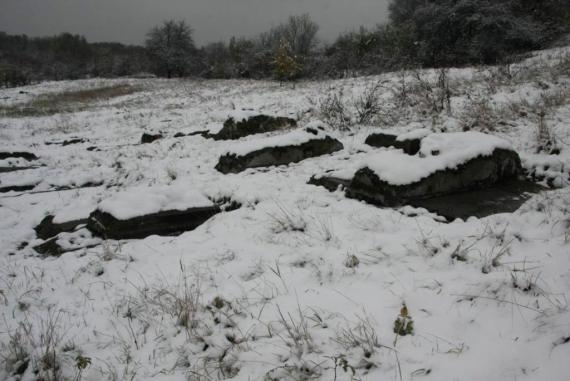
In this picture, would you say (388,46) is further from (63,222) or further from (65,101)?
(65,101)

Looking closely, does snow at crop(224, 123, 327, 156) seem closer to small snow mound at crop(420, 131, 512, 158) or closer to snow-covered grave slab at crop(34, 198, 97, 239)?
small snow mound at crop(420, 131, 512, 158)

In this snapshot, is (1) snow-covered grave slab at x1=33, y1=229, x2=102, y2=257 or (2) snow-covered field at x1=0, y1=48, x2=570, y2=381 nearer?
(2) snow-covered field at x1=0, y1=48, x2=570, y2=381

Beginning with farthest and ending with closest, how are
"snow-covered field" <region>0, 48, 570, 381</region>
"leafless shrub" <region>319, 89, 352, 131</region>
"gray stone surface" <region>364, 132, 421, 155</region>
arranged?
"leafless shrub" <region>319, 89, 352, 131</region> < "gray stone surface" <region>364, 132, 421, 155</region> < "snow-covered field" <region>0, 48, 570, 381</region>

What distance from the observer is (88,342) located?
2.36 metres

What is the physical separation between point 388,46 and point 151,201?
76.3 feet

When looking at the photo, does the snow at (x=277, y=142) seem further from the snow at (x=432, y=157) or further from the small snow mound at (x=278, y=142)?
the snow at (x=432, y=157)

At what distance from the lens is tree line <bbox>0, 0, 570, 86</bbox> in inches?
592

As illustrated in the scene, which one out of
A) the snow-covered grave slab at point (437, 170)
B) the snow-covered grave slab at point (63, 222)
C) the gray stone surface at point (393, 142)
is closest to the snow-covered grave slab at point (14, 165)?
the snow-covered grave slab at point (63, 222)

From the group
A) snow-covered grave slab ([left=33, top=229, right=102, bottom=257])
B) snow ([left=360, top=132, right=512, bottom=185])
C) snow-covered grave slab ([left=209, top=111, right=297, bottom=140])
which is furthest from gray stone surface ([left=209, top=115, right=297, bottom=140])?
snow-covered grave slab ([left=33, top=229, right=102, bottom=257])

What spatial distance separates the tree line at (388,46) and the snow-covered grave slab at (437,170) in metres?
11.5

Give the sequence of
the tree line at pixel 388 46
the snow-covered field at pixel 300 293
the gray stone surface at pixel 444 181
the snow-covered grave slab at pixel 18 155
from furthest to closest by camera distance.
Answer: the tree line at pixel 388 46 → the snow-covered grave slab at pixel 18 155 → the gray stone surface at pixel 444 181 → the snow-covered field at pixel 300 293

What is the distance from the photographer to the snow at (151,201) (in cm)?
430

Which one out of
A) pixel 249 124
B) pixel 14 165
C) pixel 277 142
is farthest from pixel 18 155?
pixel 277 142

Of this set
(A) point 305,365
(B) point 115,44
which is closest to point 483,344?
(A) point 305,365
